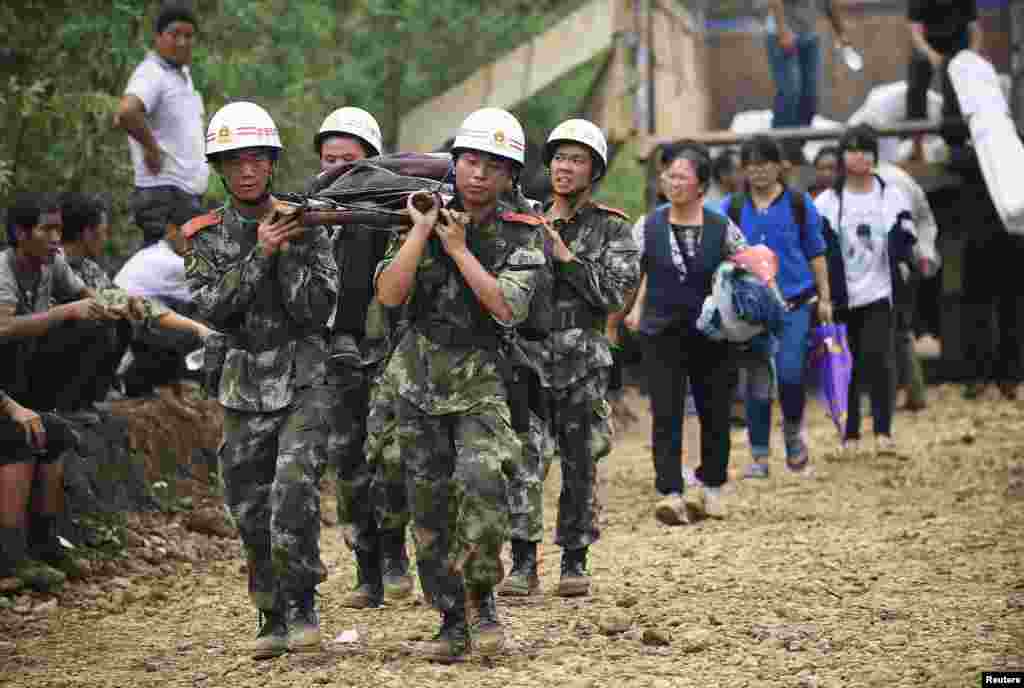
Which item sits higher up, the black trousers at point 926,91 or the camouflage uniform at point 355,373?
the black trousers at point 926,91

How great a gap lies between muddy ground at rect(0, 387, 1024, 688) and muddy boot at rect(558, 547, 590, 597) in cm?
13

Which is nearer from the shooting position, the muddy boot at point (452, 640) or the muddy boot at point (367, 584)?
the muddy boot at point (452, 640)

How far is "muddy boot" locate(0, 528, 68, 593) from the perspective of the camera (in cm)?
852

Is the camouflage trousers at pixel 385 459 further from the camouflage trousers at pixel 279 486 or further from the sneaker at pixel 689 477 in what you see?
the sneaker at pixel 689 477

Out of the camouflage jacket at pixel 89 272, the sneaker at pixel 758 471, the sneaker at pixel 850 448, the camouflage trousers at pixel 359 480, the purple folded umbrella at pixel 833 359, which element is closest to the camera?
the camouflage trousers at pixel 359 480

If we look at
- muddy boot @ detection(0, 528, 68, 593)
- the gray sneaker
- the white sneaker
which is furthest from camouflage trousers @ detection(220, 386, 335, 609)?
the gray sneaker

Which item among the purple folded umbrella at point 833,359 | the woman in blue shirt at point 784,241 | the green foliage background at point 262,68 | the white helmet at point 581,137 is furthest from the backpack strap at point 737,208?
the green foliage background at point 262,68

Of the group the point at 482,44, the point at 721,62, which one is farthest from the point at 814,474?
the point at 721,62

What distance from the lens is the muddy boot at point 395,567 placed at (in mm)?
8172

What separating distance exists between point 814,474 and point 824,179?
Result: 322 centimetres

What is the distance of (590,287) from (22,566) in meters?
3.12

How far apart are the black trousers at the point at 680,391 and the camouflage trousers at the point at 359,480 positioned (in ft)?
7.97

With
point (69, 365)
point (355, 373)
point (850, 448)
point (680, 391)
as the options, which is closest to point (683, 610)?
point (355, 373)

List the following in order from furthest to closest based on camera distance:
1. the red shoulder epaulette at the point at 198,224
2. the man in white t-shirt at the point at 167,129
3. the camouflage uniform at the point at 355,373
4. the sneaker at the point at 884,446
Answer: the sneaker at the point at 884,446 → the man in white t-shirt at the point at 167,129 → the camouflage uniform at the point at 355,373 → the red shoulder epaulette at the point at 198,224
